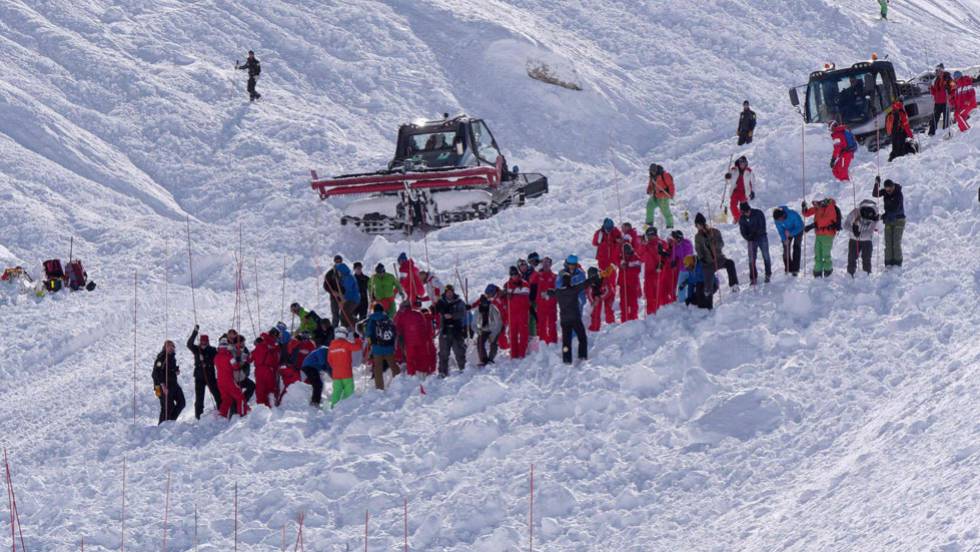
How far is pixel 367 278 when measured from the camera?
18797mm

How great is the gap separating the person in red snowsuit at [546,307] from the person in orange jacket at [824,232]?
10.7 feet

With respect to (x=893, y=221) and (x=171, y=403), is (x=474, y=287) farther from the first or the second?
(x=893, y=221)

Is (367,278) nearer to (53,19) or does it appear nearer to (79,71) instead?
(79,71)

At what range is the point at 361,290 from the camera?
61.5 ft

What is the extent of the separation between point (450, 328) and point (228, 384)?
9.16 feet

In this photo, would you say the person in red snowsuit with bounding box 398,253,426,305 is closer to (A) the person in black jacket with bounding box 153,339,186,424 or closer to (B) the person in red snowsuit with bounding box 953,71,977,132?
(A) the person in black jacket with bounding box 153,339,186,424

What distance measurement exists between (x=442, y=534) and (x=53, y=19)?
26.2 m

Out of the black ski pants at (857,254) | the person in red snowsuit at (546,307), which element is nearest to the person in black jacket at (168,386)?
the person in red snowsuit at (546,307)

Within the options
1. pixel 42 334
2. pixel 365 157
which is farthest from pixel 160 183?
pixel 42 334

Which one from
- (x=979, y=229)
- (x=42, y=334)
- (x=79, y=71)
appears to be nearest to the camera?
(x=979, y=229)

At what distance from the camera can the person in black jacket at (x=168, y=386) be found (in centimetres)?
1686

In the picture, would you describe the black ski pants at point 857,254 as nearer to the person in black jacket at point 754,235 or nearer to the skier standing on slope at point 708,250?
the person in black jacket at point 754,235

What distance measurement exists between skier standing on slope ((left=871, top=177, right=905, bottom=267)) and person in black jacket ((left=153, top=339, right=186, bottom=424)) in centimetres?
891

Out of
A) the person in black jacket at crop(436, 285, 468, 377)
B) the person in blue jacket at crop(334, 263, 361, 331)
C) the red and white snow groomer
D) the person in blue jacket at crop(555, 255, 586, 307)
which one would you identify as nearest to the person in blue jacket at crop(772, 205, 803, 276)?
the person in blue jacket at crop(555, 255, 586, 307)
